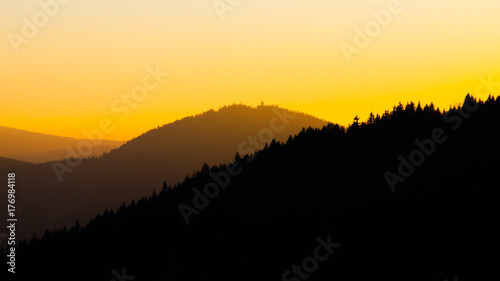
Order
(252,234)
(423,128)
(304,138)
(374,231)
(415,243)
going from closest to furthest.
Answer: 1. (415,243)
2. (374,231)
3. (252,234)
4. (423,128)
5. (304,138)

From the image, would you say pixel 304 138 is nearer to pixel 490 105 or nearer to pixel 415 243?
pixel 490 105

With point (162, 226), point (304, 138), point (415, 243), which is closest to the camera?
point (415, 243)

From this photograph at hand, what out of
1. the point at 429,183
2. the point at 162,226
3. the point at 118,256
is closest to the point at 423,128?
the point at 429,183

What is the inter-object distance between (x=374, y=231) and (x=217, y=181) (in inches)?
2500

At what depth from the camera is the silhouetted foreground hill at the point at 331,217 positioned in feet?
311

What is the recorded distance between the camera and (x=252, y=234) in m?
119

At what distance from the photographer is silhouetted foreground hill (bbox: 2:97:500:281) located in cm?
9481

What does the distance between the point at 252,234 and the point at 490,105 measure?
65074 millimetres

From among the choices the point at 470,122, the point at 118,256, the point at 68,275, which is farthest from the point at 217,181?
the point at 470,122

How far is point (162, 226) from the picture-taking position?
143 meters

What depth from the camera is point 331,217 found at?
112m

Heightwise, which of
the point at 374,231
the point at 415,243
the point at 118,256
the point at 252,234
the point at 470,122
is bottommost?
the point at 415,243

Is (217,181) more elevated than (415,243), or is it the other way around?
(217,181)

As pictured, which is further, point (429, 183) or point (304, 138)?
point (304, 138)
